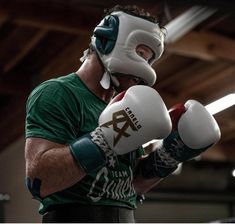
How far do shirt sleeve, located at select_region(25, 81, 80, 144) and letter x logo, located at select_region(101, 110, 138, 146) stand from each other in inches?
4.2

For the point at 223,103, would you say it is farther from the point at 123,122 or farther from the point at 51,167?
the point at 51,167

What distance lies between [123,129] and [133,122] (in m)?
0.03

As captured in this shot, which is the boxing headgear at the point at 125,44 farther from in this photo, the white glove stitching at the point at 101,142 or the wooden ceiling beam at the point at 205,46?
the wooden ceiling beam at the point at 205,46

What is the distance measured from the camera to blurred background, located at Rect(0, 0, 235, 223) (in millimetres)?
3475

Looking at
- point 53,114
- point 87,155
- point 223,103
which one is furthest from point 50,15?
point 87,155

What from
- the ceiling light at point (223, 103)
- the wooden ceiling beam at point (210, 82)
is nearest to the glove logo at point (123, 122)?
the ceiling light at point (223, 103)

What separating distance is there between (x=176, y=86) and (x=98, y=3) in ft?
7.19

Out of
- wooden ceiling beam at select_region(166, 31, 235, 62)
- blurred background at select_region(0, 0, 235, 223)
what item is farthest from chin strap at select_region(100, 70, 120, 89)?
wooden ceiling beam at select_region(166, 31, 235, 62)

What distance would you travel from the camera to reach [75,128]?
4.73 feet

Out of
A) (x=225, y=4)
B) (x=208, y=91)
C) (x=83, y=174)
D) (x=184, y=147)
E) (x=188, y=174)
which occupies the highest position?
(x=83, y=174)

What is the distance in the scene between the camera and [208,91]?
17.3 ft

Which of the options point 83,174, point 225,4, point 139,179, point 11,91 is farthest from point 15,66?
point 83,174

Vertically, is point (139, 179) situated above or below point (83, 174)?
below

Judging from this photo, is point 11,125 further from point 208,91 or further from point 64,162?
point 64,162
